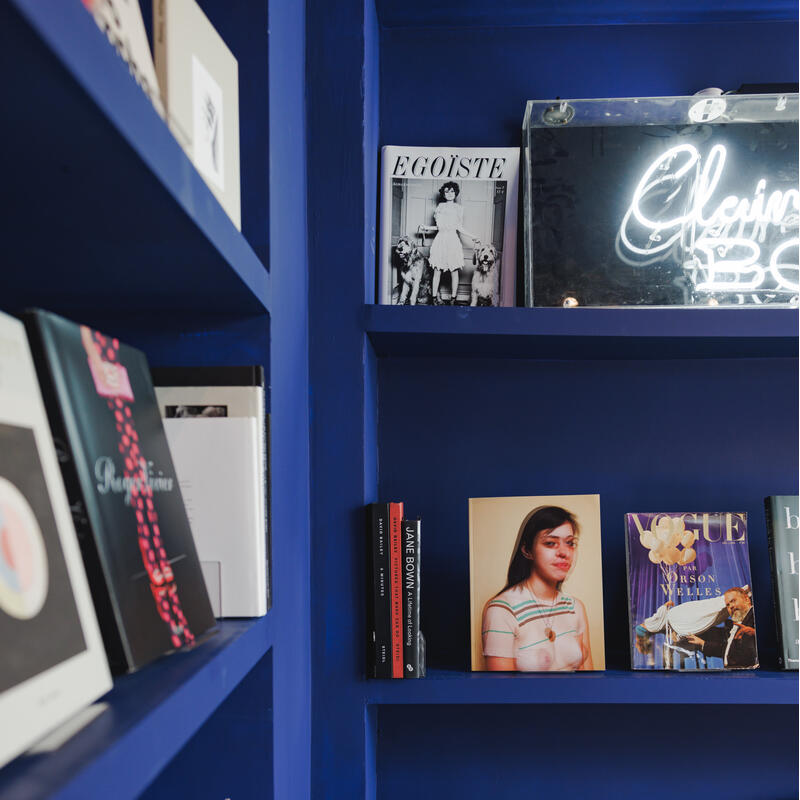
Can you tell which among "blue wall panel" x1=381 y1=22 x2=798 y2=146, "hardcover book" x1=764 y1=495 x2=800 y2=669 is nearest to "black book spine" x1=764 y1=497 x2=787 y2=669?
"hardcover book" x1=764 y1=495 x2=800 y2=669

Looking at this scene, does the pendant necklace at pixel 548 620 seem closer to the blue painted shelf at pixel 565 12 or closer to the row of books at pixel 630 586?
the row of books at pixel 630 586

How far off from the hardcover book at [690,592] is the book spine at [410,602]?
0.41 meters

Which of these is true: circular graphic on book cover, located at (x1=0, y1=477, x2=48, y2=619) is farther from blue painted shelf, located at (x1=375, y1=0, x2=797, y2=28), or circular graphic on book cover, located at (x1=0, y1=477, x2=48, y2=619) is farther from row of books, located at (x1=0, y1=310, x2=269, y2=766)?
blue painted shelf, located at (x1=375, y1=0, x2=797, y2=28)

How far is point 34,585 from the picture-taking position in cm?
44

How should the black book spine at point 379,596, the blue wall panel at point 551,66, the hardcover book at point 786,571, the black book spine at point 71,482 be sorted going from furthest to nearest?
1. the blue wall panel at point 551,66
2. the hardcover book at point 786,571
3. the black book spine at point 379,596
4. the black book spine at point 71,482

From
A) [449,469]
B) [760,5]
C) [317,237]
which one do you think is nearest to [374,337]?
[317,237]

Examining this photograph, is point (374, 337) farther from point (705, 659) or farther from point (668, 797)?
point (668, 797)

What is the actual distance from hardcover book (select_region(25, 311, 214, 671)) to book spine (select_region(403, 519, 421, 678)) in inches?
24.2

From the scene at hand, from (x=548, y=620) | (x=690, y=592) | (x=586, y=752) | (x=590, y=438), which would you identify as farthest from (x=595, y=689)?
(x=590, y=438)

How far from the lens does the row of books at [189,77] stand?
62 cm

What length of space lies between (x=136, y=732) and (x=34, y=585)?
0.11 meters

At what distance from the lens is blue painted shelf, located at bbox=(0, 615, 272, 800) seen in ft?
1.24

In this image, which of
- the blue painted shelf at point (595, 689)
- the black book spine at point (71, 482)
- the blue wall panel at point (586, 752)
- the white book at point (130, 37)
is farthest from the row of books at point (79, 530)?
the blue wall panel at point (586, 752)

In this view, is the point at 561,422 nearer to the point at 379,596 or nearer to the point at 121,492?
the point at 379,596
